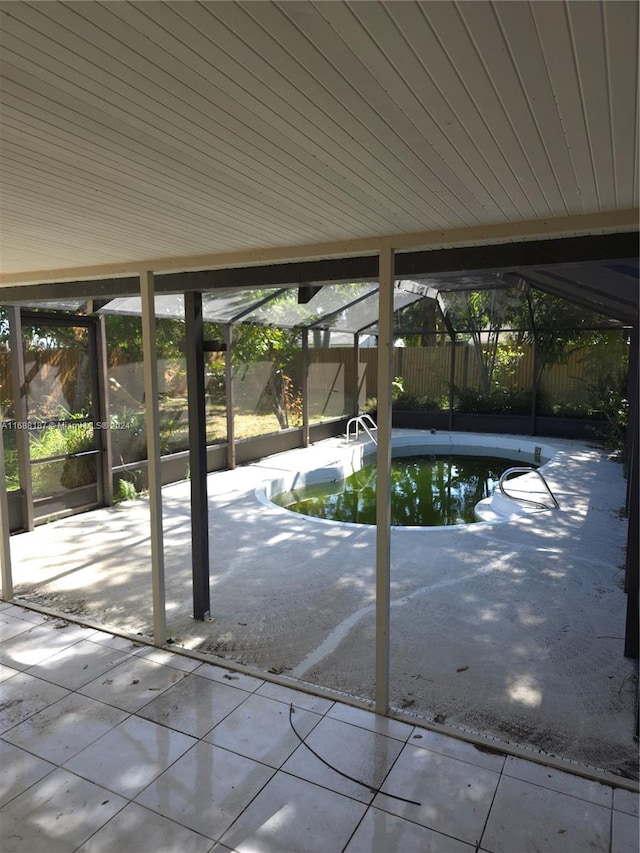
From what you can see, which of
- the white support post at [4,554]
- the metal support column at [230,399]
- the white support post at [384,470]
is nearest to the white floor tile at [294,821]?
the white support post at [384,470]

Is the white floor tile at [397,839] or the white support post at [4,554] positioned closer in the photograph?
the white floor tile at [397,839]

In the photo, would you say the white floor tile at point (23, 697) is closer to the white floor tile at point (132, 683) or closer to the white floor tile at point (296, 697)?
the white floor tile at point (132, 683)

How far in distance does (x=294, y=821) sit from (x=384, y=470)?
1.55 meters

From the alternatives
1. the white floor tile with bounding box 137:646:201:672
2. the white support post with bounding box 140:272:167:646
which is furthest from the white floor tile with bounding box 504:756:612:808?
the white support post with bounding box 140:272:167:646

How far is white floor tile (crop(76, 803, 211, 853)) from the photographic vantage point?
209 centimetres

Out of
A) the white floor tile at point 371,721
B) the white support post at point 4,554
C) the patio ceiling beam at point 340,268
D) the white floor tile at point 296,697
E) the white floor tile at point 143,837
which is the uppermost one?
the patio ceiling beam at point 340,268

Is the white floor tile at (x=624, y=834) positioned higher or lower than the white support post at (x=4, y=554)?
lower

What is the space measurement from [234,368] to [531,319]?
686 cm

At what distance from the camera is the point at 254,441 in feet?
31.9

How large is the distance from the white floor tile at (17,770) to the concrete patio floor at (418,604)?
116cm

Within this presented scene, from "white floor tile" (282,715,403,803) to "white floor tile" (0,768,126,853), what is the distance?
2.58 feet

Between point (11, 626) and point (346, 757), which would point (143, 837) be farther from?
point (11, 626)

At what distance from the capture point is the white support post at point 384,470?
2811 millimetres

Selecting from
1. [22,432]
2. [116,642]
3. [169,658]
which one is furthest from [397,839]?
[22,432]
